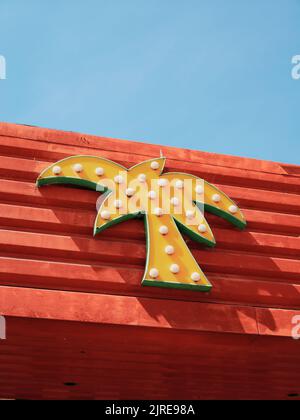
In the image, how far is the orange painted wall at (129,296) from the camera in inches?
235

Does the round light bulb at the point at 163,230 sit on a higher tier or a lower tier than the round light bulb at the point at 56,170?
lower

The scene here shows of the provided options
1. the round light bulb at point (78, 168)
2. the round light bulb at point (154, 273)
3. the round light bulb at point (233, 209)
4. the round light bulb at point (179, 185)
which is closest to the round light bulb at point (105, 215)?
the round light bulb at point (78, 168)

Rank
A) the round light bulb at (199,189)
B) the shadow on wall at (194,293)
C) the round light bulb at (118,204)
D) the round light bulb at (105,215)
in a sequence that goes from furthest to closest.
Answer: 1. the round light bulb at (199,189)
2. the round light bulb at (118,204)
3. the round light bulb at (105,215)
4. the shadow on wall at (194,293)

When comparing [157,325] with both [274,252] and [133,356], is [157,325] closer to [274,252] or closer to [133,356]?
[133,356]

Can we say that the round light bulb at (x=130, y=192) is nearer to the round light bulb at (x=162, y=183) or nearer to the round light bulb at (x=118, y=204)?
the round light bulb at (x=118, y=204)

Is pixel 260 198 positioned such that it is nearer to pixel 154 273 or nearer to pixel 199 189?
pixel 199 189

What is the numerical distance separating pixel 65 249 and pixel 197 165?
93.1 inches

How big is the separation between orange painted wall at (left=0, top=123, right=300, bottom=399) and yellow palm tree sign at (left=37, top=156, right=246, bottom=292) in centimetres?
17

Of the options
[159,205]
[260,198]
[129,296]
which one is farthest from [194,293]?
[260,198]

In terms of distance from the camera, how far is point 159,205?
6.89m

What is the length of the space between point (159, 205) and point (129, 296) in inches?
49.9

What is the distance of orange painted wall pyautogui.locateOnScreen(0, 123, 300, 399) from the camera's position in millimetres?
5957

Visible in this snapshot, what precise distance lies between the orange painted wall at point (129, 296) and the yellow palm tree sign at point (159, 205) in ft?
0.56

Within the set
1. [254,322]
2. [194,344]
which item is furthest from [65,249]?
[254,322]
